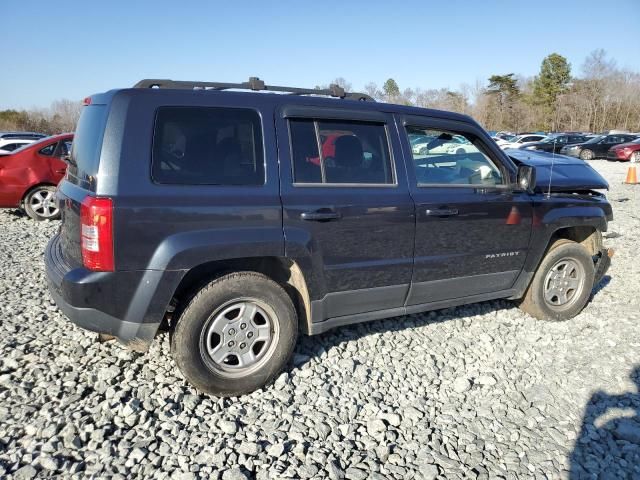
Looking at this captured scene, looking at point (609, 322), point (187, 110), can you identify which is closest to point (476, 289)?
point (609, 322)

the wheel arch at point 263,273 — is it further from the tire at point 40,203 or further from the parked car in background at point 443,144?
the tire at point 40,203

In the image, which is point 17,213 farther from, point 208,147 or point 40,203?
point 208,147

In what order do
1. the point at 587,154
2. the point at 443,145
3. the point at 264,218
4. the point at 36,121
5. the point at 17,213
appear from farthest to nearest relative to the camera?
the point at 36,121 → the point at 587,154 → the point at 17,213 → the point at 443,145 → the point at 264,218

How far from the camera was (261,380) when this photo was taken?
10.6ft

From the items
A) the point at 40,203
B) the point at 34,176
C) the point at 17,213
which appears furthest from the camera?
the point at 17,213

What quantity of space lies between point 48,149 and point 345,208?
756 centimetres

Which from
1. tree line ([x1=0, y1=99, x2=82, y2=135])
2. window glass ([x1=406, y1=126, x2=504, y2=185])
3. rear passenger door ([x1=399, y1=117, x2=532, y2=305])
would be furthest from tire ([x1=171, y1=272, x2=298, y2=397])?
tree line ([x1=0, y1=99, x2=82, y2=135])

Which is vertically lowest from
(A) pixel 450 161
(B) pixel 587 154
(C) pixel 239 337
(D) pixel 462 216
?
(B) pixel 587 154

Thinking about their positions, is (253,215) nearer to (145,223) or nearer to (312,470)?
(145,223)

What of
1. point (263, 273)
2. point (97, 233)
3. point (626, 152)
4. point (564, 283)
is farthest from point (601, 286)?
point (626, 152)

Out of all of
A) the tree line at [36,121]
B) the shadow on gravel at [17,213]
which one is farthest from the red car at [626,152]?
the tree line at [36,121]

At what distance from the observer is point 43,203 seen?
8.59 metres

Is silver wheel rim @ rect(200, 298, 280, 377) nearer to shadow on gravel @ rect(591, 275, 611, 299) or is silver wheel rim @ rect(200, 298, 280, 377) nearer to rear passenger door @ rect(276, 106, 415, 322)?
rear passenger door @ rect(276, 106, 415, 322)

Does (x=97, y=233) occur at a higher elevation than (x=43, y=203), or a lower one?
higher
